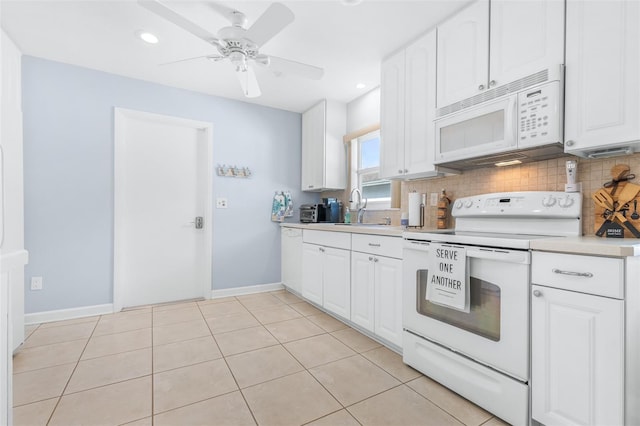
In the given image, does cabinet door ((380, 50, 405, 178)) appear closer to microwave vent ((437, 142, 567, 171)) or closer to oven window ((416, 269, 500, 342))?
microwave vent ((437, 142, 567, 171))

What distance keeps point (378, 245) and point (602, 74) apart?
1604 millimetres

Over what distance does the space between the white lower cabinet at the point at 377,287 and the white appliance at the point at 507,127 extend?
79 centimetres

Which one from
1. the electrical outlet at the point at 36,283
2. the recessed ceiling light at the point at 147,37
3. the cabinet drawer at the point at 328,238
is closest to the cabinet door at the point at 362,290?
the cabinet drawer at the point at 328,238

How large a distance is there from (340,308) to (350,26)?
93.8 inches

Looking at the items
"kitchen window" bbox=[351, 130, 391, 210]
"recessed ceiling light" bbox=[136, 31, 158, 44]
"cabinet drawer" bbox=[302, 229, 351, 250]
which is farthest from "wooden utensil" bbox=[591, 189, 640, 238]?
"recessed ceiling light" bbox=[136, 31, 158, 44]

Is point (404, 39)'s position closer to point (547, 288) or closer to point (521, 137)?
point (521, 137)

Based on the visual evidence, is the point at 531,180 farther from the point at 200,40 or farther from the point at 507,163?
the point at 200,40

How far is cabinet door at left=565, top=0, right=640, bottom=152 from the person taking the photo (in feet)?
4.63

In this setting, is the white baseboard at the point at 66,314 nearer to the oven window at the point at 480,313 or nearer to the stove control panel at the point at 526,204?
the oven window at the point at 480,313

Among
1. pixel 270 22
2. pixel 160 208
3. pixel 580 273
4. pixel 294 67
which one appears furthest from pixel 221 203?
pixel 580 273

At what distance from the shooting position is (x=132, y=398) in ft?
5.63

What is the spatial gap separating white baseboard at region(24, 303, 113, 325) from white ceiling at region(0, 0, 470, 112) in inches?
95.6

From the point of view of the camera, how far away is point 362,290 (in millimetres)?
2564

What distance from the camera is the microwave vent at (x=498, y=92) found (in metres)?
1.71
